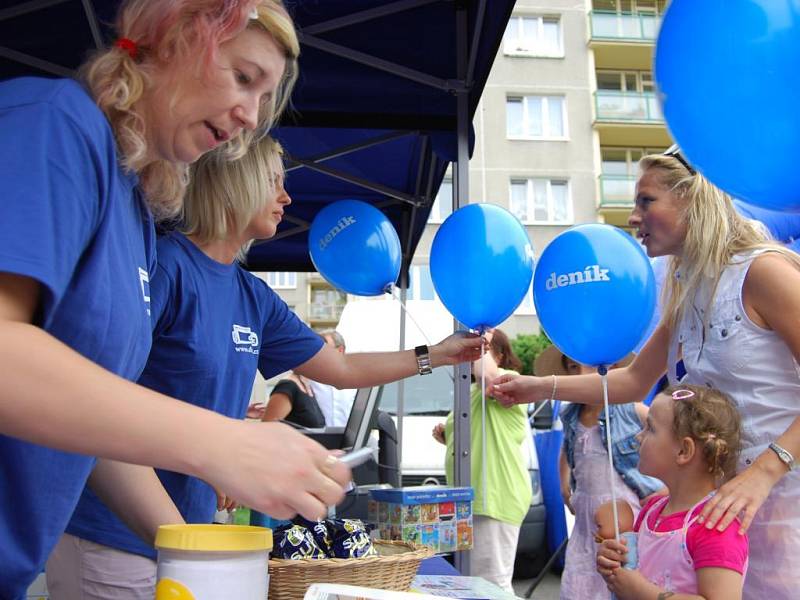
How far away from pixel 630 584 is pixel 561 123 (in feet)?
77.1

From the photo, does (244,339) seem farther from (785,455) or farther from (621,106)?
(621,106)

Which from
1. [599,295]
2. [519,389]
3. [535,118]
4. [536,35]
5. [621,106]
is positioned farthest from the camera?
[536,35]

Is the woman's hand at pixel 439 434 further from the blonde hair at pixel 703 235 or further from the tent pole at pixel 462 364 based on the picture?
the blonde hair at pixel 703 235


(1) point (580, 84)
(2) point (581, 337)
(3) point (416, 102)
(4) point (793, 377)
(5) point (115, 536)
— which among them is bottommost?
(5) point (115, 536)

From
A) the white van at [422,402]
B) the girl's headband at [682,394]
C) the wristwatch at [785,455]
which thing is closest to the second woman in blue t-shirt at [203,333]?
the girl's headband at [682,394]

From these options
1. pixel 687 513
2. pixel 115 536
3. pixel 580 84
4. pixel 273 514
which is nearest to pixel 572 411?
pixel 687 513

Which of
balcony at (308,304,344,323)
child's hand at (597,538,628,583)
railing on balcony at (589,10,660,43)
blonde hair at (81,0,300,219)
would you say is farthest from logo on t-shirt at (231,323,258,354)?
balcony at (308,304,344,323)

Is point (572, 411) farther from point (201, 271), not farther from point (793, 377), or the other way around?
point (201, 271)

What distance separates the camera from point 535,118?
23.8 m

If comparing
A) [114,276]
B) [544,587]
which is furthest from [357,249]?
[544,587]

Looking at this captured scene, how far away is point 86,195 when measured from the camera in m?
0.84

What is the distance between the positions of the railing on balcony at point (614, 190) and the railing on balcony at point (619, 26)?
4.85m

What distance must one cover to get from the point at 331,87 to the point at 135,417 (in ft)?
9.65

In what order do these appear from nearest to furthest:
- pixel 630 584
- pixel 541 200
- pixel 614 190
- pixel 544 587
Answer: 1. pixel 630 584
2. pixel 544 587
3. pixel 541 200
4. pixel 614 190
